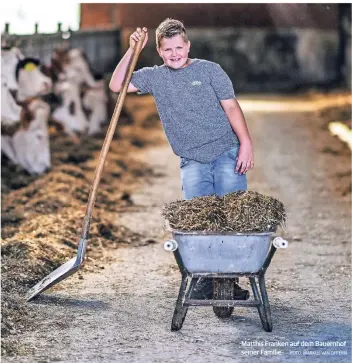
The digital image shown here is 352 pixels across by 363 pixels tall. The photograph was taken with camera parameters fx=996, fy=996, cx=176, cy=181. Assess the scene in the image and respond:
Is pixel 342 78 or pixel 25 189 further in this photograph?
pixel 342 78

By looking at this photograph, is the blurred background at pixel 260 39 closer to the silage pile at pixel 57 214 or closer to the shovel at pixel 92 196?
the silage pile at pixel 57 214

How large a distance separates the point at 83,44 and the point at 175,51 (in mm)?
14862

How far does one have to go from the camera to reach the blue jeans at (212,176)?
242 inches

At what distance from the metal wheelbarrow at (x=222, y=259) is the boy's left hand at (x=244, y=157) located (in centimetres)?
62

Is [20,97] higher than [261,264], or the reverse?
[20,97]

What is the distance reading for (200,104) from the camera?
Answer: 5969mm

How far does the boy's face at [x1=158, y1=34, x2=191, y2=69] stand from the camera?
5.88 metres

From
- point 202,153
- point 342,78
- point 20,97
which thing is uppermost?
point 342,78

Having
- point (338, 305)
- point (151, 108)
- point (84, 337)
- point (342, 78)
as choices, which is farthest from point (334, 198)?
point (342, 78)

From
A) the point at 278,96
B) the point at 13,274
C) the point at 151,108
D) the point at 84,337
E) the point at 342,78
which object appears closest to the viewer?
the point at 84,337

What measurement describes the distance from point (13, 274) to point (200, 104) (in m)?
1.74

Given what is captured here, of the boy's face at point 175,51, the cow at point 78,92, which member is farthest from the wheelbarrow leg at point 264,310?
the cow at point 78,92

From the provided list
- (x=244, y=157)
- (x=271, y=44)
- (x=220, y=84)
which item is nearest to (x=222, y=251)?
(x=244, y=157)

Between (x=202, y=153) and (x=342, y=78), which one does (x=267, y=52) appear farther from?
(x=202, y=153)
